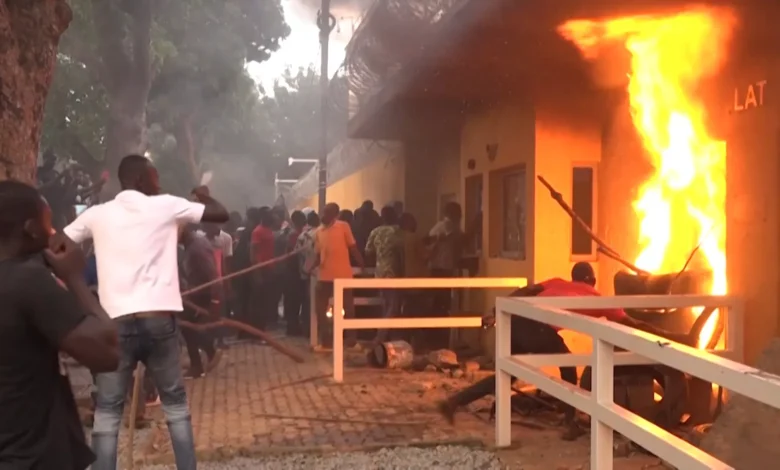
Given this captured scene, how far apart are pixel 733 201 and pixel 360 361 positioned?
17.2 feet

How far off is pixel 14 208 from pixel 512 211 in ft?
26.8

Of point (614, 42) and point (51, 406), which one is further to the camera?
point (614, 42)

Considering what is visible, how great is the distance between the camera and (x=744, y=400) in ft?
17.3

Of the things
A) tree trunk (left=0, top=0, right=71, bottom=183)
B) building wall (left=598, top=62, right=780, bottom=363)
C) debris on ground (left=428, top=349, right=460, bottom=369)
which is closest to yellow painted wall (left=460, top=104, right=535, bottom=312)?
debris on ground (left=428, top=349, right=460, bottom=369)

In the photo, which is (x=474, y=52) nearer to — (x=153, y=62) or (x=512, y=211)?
(x=512, y=211)

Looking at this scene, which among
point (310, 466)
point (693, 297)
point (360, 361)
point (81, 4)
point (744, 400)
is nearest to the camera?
point (744, 400)

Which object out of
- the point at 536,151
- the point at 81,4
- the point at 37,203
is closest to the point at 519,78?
the point at 536,151

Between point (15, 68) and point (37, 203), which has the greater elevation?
point (15, 68)

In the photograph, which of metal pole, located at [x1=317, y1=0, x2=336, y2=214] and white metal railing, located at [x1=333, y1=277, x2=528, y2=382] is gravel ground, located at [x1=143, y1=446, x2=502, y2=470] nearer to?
white metal railing, located at [x1=333, y1=277, x2=528, y2=382]

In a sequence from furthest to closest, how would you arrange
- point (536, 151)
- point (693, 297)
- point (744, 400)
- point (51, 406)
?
point (536, 151)
point (693, 297)
point (744, 400)
point (51, 406)

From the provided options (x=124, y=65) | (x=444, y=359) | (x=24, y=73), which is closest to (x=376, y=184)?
(x=124, y=65)

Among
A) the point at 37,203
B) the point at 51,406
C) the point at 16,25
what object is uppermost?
the point at 16,25

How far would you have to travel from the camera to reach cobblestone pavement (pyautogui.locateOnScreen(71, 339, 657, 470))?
6078 millimetres

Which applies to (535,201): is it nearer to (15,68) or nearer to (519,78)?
(519,78)
